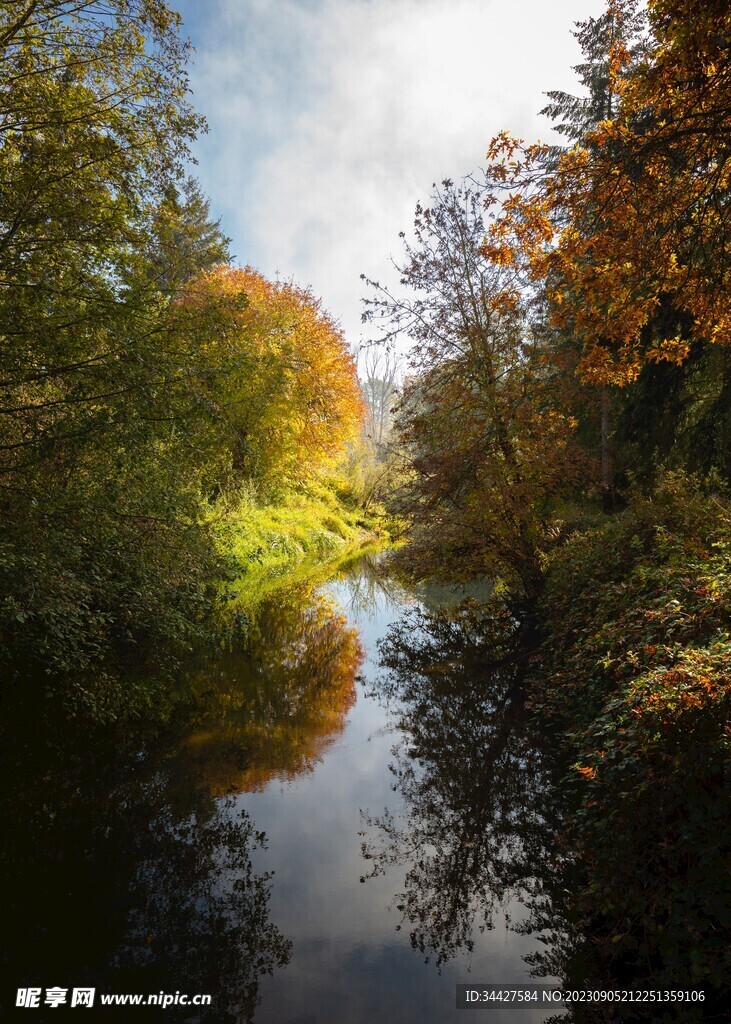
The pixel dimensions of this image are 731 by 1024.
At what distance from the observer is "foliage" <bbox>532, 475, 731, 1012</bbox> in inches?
129

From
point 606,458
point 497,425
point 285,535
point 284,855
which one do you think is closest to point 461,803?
point 284,855

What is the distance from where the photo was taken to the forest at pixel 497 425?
4.13 meters

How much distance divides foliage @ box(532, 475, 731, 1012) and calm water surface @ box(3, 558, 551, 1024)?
687 millimetres

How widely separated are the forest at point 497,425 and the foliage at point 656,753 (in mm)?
23

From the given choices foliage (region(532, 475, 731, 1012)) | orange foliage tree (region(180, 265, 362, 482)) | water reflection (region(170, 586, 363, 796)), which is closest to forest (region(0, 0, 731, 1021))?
foliage (region(532, 475, 731, 1012))

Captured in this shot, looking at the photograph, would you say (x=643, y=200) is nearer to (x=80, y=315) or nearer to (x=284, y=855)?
(x=80, y=315)

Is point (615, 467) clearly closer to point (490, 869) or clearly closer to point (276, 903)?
point (490, 869)

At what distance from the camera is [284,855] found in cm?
513

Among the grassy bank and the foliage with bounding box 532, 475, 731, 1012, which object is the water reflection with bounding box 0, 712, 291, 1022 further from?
the grassy bank

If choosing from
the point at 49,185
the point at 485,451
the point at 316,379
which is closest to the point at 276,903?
the point at 49,185

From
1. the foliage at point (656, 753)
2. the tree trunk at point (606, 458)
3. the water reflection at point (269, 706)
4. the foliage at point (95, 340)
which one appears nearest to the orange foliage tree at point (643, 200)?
the foliage at point (656, 753)

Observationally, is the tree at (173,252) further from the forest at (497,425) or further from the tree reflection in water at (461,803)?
the tree reflection in water at (461,803)

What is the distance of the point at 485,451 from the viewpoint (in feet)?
36.8

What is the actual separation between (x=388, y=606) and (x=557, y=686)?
353 inches
